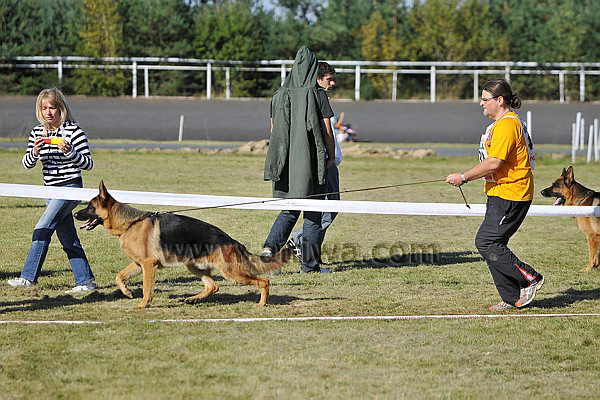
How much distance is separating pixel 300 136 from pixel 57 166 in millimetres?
2177

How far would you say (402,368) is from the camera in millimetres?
5664

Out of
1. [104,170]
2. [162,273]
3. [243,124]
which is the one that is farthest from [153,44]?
[162,273]

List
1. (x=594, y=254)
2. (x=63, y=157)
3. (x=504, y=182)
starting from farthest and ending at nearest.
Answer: (x=594, y=254)
(x=63, y=157)
(x=504, y=182)

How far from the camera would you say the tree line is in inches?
1432

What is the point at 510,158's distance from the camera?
23.1ft

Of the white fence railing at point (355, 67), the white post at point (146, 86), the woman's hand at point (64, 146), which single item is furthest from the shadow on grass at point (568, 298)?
the white post at point (146, 86)

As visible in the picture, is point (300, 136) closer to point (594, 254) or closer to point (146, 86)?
point (594, 254)

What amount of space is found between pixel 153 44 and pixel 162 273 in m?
31.2

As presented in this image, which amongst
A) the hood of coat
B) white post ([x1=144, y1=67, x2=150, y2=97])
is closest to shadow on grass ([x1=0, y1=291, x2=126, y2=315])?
the hood of coat

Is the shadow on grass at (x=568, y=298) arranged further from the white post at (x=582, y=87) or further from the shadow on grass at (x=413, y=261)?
the white post at (x=582, y=87)

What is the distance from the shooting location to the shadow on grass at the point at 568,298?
773 centimetres

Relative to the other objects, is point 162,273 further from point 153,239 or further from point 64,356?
point 64,356

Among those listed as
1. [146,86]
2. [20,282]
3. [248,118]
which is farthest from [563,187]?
[146,86]

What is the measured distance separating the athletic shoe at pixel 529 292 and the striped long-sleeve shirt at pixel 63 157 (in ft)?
12.2
